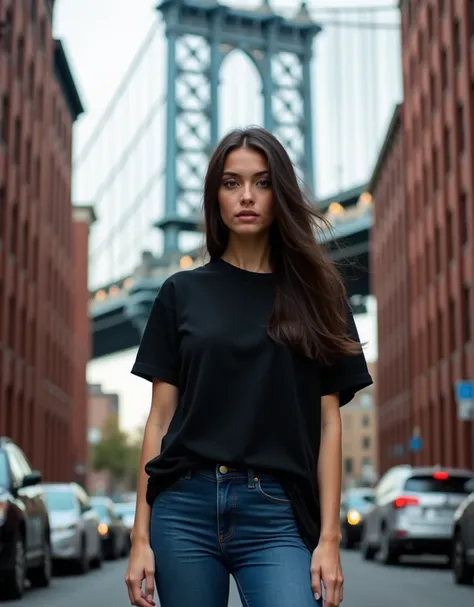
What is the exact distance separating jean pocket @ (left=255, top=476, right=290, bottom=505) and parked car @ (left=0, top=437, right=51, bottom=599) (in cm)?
1035

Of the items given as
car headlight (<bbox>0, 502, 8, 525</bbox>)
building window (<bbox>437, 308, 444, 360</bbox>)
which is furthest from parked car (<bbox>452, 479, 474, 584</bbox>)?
building window (<bbox>437, 308, 444, 360</bbox>)

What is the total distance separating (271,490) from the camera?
349cm

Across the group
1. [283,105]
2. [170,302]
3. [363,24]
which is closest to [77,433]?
[283,105]

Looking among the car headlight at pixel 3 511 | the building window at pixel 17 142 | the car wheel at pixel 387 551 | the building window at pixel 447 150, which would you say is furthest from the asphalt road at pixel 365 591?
the building window at pixel 17 142

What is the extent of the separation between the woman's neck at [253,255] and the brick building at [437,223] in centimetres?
3943

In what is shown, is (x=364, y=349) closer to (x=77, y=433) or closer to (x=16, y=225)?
(x=16, y=225)

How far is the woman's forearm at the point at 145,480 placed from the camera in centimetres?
354

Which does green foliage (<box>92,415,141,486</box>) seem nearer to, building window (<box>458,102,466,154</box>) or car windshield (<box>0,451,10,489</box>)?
building window (<box>458,102,466,154</box>)

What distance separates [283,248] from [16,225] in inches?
1796

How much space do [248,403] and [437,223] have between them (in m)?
47.5

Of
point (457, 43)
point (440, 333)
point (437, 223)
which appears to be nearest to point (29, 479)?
point (457, 43)

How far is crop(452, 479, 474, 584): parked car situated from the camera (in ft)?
52.8

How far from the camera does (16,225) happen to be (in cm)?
4872

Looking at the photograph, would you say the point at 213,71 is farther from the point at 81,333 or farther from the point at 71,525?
the point at 71,525
